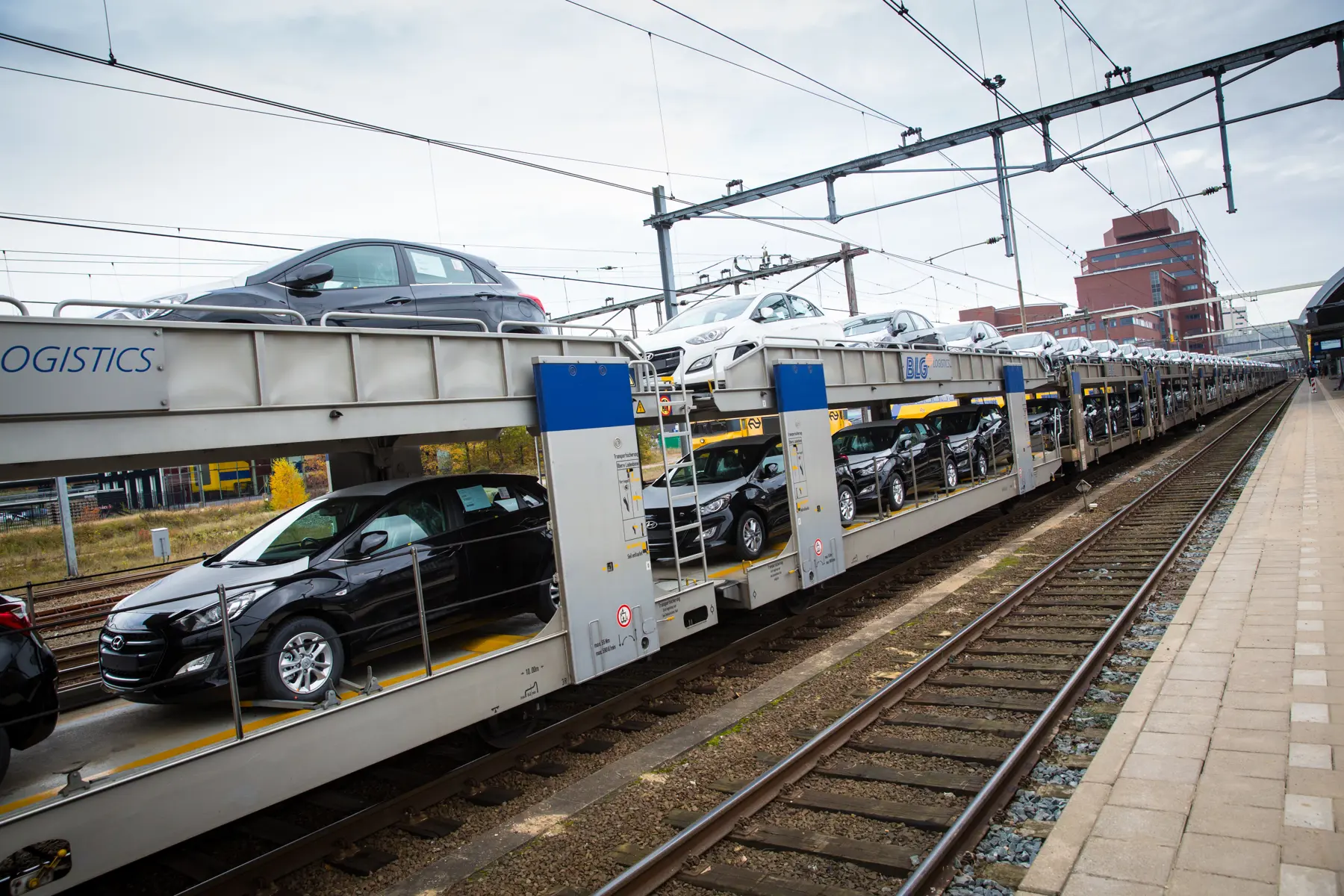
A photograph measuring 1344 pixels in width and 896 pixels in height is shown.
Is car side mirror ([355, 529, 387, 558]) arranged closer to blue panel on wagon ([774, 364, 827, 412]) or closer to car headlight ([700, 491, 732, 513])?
car headlight ([700, 491, 732, 513])

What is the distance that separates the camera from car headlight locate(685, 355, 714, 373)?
8711 mm

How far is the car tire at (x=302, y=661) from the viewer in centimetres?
516

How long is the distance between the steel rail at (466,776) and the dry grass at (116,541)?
17.1 meters

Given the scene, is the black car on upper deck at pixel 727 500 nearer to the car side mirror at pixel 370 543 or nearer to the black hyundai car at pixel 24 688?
the car side mirror at pixel 370 543

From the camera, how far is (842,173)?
1523 cm

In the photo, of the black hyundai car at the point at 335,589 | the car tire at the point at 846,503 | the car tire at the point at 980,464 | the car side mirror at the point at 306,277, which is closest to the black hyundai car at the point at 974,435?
the car tire at the point at 980,464

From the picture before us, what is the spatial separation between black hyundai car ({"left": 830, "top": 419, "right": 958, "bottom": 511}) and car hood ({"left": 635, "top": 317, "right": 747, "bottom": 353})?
279 centimetres

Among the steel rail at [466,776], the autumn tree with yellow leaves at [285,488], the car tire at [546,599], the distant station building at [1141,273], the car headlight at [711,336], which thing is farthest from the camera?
the distant station building at [1141,273]

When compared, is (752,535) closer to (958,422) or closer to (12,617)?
(12,617)

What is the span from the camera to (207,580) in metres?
5.68

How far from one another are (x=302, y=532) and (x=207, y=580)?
74 cm

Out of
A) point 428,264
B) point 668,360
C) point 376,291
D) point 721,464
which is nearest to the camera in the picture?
point 376,291

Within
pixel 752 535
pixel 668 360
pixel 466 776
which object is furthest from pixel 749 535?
pixel 466 776

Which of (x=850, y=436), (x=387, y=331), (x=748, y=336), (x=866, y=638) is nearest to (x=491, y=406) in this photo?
(x=387, y=331)
